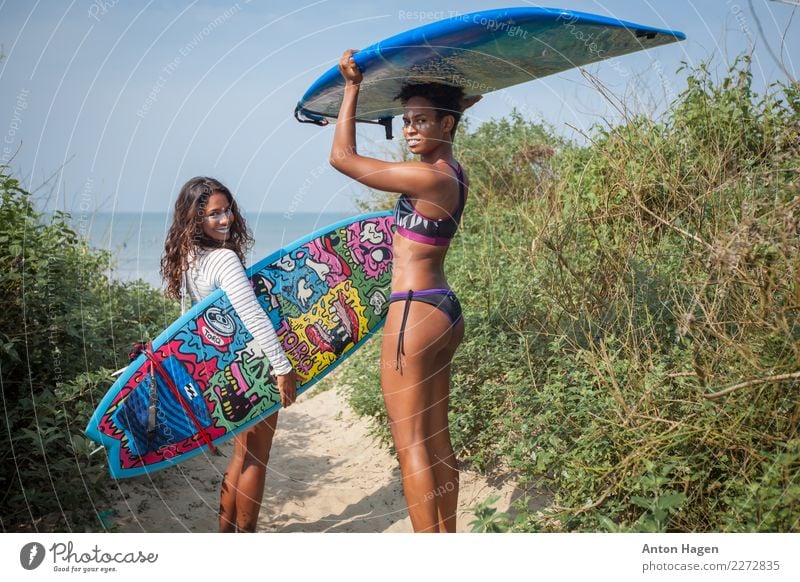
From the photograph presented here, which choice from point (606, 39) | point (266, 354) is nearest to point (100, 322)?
point (266, 354)

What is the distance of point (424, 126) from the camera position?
3139 millimetres

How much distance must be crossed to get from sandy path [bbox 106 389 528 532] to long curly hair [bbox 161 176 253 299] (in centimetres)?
144

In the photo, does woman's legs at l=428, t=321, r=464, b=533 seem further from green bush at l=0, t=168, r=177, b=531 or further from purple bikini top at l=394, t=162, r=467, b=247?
green bush at l=0, t=168, r=177, b=531

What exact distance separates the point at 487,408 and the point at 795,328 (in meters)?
1.80

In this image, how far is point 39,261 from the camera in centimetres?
392

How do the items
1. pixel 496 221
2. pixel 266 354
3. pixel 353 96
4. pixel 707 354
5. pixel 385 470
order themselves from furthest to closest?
pixel 496 221, pixel 385 470, pixel 707 354, pixel 266 354, pixel 353 96

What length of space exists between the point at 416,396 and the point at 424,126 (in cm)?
115

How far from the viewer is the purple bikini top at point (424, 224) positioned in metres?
3.07

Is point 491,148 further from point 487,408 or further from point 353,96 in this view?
point 353,96

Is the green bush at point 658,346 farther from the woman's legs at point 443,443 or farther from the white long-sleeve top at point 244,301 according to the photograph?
the white long-sleeve top at point 244,301

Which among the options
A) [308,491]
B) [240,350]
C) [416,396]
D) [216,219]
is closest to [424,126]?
[216,219]

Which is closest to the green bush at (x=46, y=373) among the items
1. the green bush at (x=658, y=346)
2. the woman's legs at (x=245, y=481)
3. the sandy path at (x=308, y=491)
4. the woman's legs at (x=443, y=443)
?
the sandy path at (x=308, y=491)

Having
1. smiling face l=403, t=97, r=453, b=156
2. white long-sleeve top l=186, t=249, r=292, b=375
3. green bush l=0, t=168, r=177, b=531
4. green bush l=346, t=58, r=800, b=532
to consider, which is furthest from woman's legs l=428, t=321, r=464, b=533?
green bush l=0, t=168, r=177, b=531

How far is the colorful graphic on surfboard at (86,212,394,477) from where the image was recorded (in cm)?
331
